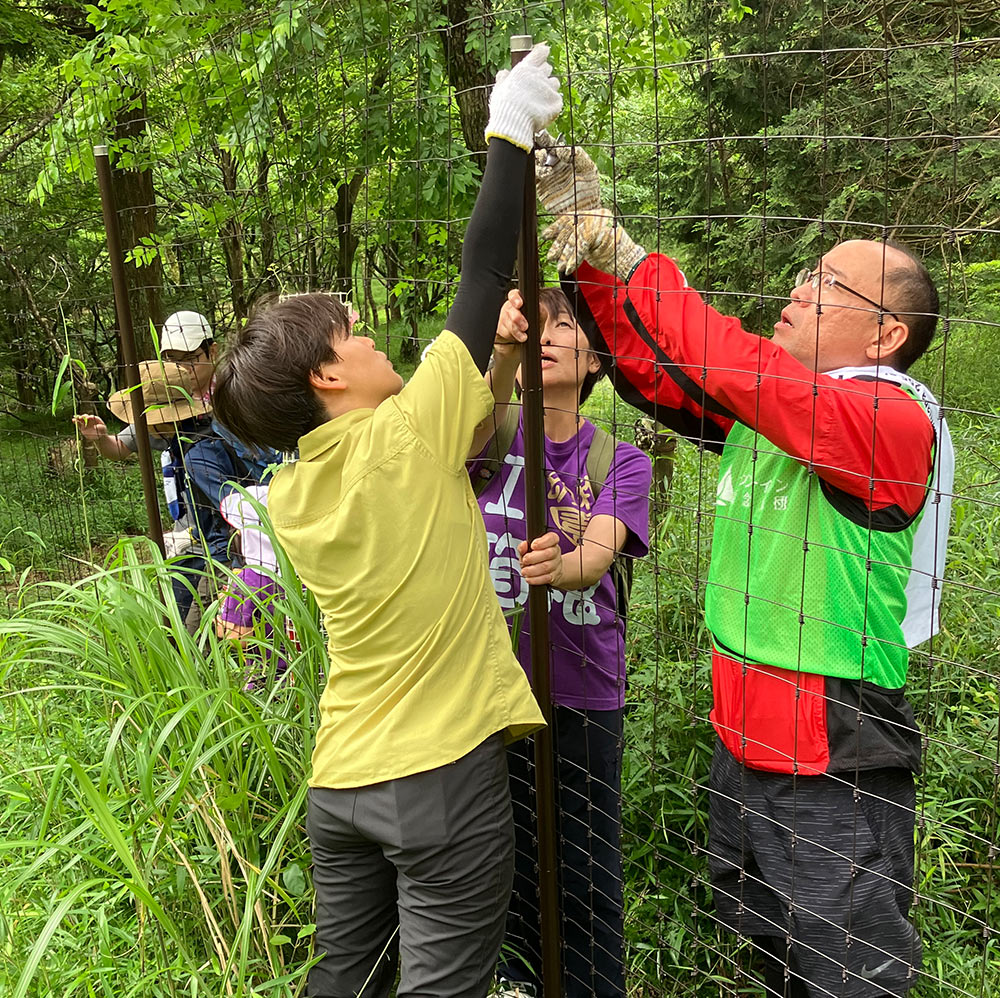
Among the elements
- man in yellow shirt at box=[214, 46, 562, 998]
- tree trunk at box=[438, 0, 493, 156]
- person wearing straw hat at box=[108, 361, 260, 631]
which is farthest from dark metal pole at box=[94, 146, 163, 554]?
tree trunk at box=[438, 0, 493, 156]

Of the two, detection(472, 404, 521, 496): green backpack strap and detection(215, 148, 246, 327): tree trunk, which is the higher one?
detection(215, 148, 246, 327): tree trunk

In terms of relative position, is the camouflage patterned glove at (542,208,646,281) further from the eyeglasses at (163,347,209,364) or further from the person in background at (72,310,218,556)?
the eyeglasses at (163,347,209,364)

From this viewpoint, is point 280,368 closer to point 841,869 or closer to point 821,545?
point 821,545

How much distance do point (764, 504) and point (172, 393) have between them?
2.37 m

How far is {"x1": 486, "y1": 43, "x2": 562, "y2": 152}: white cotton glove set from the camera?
1430 millimetres

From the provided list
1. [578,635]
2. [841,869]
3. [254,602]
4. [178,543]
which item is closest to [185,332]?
[178,543]

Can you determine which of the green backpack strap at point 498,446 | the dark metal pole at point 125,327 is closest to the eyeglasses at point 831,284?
the green backpack strap at point 498,446

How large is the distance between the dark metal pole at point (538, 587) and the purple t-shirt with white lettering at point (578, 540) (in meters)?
0.15

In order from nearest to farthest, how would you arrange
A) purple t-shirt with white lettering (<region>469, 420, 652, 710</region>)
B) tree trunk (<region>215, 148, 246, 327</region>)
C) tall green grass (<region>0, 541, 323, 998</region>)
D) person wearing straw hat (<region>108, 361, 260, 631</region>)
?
1. tall green grass (<region>0, 541, 323, 998</region>)
2. purple t-shirt with white lettering (<region>469, 420, 652, 710</region>)
3. person wearing straw hat (<region>108, 361, 260, 631</region>)
4. tree trunk (<region>215, 148, 246, 327</region>)

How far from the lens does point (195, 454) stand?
3.20 meters

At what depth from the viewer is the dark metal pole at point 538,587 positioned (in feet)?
5.38

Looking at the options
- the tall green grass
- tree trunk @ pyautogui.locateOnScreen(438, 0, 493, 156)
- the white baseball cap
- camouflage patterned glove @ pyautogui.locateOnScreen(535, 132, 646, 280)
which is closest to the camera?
camouflage patterned glove @ pyautogui.locateOnScreen(535, 132, 646, 280)

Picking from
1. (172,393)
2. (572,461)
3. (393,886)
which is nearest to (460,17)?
(172,393)

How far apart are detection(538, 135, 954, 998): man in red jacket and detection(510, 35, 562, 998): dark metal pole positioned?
7 cm
